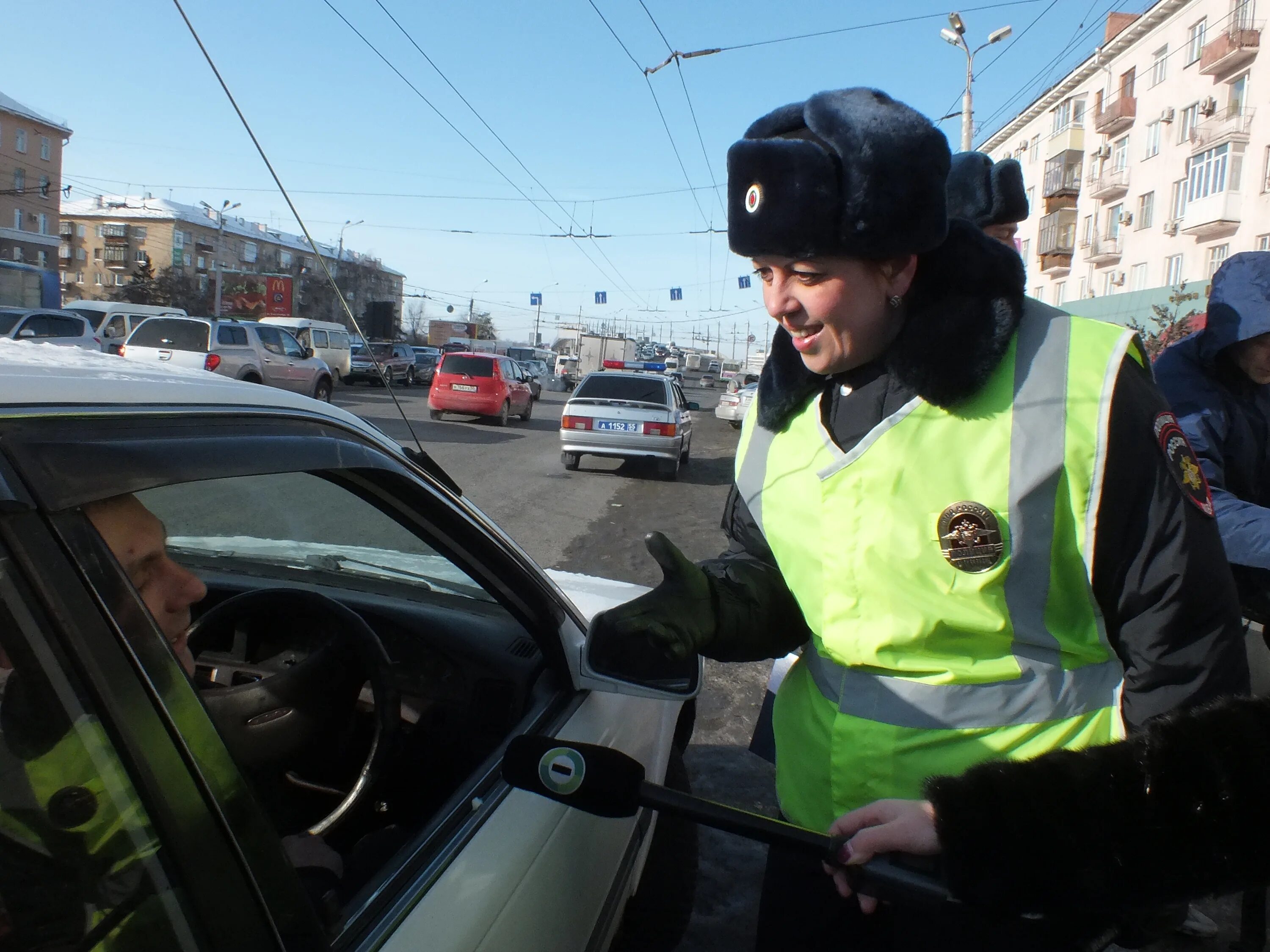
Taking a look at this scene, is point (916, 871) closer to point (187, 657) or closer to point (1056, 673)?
point (1056, 673)

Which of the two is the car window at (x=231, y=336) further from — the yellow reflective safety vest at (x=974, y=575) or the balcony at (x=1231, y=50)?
the balcony at (x=1231, y=50)

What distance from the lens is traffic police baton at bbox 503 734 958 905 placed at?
119 cm

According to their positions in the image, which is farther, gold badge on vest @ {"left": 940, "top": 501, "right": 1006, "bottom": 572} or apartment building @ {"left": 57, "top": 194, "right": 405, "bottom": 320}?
apartment building @ {"left": 57, "top": 194, "right": 405, "bottom": 320}

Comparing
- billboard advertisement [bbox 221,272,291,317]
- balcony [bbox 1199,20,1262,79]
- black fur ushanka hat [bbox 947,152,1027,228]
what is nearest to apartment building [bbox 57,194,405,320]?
billboard advertisement [bbox 221,272,291,317]

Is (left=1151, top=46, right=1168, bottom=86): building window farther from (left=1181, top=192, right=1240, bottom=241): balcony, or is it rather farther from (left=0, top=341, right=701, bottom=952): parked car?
(left=0, top=341, right=701, bottom=952): parked car

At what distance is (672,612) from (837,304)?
1.89 ft

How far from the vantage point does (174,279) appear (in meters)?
54.5

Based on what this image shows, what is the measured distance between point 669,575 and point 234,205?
141 feet

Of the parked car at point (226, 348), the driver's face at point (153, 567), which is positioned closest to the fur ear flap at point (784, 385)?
the driver's face at point (153, 567)

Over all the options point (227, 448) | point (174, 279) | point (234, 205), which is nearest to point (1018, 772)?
point (227, 448)

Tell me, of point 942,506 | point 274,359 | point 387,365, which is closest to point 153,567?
point 942,506

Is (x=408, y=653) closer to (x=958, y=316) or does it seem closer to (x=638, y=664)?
(x=638, y=664)

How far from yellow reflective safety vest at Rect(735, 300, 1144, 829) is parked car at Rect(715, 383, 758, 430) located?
74.0 ft

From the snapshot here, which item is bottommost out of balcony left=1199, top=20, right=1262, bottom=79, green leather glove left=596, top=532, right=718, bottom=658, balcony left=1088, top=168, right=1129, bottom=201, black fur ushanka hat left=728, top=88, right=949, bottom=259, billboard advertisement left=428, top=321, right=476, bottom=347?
green leather glove left=596, top=532, right=718, bottom=658
